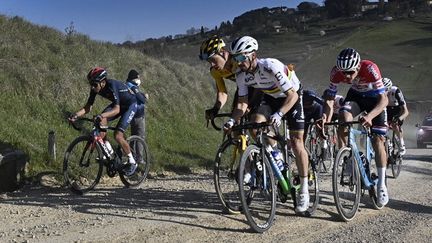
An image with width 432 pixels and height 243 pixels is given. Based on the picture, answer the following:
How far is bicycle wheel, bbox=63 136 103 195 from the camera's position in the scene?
8.38 metres

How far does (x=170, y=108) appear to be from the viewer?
1567 cm

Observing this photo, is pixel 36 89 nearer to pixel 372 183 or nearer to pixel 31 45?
pixel 31 45

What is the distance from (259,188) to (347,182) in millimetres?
1370

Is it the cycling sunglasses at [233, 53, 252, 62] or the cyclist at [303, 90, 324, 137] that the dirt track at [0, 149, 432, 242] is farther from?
the cycling sunglasses at [233, 53, 252, 62]

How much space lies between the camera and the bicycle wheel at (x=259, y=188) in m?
5.99

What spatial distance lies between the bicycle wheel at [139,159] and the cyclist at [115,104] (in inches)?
14.3

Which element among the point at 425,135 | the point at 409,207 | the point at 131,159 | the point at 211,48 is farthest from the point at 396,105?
the point at 425,135

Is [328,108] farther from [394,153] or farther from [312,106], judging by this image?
[394,153]

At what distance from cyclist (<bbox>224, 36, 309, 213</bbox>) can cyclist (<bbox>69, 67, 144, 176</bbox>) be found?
2.54m

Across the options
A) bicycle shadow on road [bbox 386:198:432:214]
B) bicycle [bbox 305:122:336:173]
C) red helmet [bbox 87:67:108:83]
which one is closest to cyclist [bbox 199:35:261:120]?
red helmet [bbox 87:67:108:83]

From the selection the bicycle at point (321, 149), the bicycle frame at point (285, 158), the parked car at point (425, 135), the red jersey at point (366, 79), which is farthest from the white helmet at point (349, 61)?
the parked car at point (425, 135)

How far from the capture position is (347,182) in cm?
688

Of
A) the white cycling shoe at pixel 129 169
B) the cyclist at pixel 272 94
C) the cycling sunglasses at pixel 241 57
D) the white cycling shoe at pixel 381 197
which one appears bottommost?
the white cycling shoe at pixel 381 197

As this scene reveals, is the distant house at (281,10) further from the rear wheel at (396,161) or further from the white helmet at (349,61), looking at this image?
the white helmet at (349,61)
